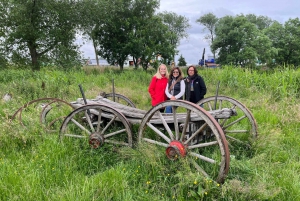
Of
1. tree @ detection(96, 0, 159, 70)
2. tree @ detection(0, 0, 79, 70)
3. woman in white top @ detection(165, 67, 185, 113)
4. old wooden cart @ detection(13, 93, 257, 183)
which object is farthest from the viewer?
tree @ detection(96, 0, 159, 70)

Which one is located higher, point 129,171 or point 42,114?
point 42,114

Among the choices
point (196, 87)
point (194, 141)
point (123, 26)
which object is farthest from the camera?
point (123, 26)

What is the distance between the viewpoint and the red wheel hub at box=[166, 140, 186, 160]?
3293 millimetres

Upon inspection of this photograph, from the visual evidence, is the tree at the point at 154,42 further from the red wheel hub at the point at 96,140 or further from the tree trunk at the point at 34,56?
the red wheel hub at the point at 96,140

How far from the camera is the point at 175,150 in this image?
3.32 metres

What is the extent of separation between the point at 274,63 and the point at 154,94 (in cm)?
3435

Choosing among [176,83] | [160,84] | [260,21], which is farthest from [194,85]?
[260,21]

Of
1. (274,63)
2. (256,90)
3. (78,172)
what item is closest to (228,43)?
(274,63)

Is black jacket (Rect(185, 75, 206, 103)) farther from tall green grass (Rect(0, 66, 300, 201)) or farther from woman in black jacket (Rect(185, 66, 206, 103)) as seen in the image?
tall green grass (Rect(0, 66, 300, 201))

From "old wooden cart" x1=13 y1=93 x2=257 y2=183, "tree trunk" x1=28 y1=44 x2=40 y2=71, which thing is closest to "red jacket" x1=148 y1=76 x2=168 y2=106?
"old wooden cart" x1=13 y1=93 x2=257 y2=183

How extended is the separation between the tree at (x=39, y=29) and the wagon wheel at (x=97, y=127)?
1465 cm

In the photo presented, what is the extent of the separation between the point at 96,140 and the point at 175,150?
133 cm

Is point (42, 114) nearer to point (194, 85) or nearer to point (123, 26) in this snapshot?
point (194, 85)

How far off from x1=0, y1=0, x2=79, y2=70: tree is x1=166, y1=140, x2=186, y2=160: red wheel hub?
16.1 m
